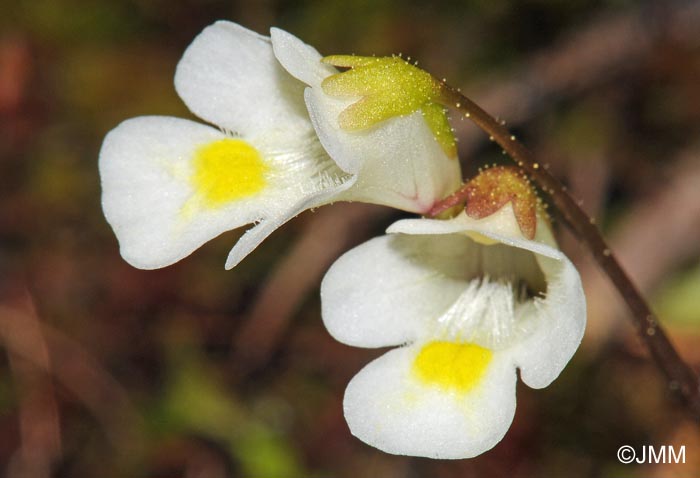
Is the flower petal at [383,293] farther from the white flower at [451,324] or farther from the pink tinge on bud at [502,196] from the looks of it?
the pink tinge on bud at [502,196]

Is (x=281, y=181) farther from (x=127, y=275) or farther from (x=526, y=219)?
(x=127, y=275)

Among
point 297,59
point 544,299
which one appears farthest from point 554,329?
point 297,59

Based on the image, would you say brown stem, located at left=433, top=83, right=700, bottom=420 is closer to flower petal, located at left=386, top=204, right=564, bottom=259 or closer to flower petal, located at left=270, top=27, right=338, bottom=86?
flower petal, located at left=386, top=204, right=564, bottom=259

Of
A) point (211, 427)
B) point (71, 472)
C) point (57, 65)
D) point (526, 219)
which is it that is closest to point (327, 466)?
point (211, 427)

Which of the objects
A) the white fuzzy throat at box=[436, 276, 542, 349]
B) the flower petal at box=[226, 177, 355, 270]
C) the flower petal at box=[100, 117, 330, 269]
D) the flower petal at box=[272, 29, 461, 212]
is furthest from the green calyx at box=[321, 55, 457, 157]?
the white fuzzy throat at box=[436, 276, 542, 349]

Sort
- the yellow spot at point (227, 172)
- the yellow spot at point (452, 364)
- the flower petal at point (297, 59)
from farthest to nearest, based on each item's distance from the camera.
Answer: the yellow spot at point (227, 172) → the yellow spot at point (452, 364) → the flower petal at point (297, 59)

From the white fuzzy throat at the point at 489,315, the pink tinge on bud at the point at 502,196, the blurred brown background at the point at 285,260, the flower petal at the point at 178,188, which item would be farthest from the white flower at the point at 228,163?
the blurred brown background at the point at 285,260
